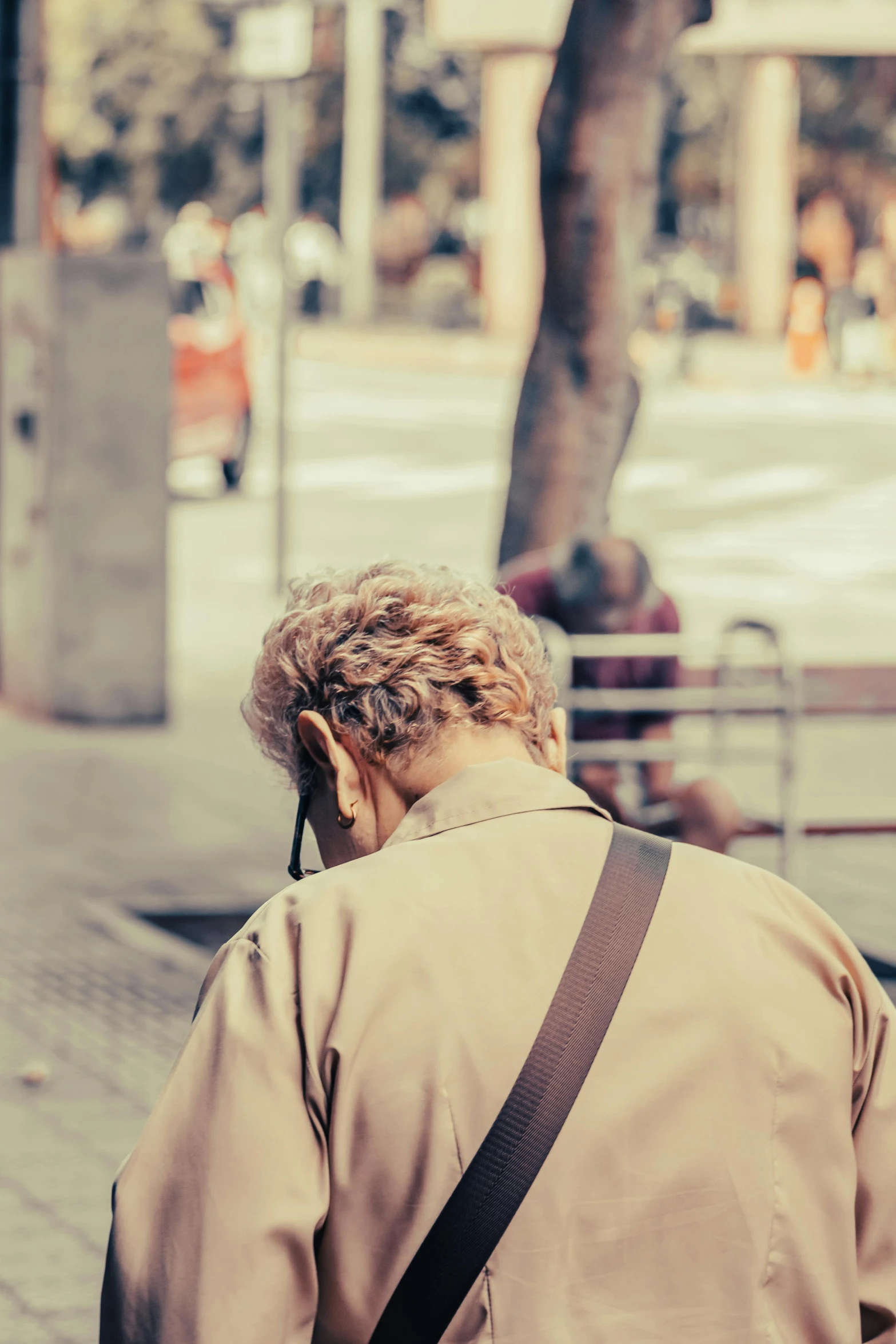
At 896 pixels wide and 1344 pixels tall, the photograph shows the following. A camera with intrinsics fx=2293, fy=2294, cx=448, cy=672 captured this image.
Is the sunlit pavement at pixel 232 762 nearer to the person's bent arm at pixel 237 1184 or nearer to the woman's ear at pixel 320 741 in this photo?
the woman's ear at pixel 320 741

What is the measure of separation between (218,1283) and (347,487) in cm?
1554

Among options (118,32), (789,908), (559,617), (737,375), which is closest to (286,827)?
(559,617)

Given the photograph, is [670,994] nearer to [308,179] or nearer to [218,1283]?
[218,1283]

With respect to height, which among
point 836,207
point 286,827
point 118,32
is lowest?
point 286,827

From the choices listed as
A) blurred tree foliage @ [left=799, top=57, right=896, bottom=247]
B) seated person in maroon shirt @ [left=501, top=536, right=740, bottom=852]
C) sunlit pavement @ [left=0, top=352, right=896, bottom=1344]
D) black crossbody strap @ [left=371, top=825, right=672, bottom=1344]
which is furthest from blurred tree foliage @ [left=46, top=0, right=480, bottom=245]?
black crossbody strap @ [left=371, top=825, right=672, bottom=1344]

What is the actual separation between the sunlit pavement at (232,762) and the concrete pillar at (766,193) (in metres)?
14.1

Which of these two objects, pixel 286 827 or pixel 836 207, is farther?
pixel 836 207

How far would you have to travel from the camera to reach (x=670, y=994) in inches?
72.0

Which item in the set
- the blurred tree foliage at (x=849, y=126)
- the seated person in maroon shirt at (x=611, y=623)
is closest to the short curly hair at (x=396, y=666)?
the seated person in maroon shirt at (x=611, y=623)

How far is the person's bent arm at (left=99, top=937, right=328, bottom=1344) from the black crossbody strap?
0.09 metres

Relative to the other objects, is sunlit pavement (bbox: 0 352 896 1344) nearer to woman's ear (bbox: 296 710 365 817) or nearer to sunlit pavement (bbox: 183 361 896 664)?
sunlit pavement (bbox: 183 361 896 664)

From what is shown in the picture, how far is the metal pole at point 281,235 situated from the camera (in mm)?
11234

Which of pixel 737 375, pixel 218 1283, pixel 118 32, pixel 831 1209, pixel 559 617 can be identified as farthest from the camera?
pixel 118 32

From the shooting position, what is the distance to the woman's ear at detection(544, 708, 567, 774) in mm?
2059
